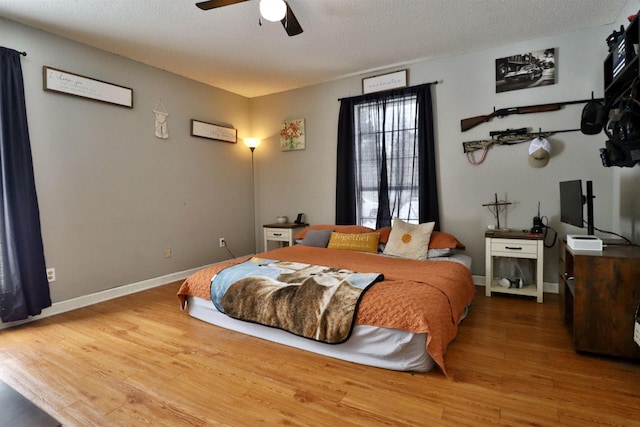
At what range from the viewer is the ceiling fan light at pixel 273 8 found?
2.11 metres

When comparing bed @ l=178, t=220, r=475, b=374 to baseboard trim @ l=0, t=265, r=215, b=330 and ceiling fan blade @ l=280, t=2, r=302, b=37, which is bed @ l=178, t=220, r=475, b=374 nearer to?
baseboard trim @ l=0, t=265, r=215, b=330

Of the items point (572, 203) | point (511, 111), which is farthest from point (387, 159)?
point (572, 203)

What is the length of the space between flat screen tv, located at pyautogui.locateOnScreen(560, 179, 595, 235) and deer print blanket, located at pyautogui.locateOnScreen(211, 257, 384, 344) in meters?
1.60

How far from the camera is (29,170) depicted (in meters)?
2.73

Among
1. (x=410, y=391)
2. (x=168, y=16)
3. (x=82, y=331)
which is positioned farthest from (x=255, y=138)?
(x=410, y=391)

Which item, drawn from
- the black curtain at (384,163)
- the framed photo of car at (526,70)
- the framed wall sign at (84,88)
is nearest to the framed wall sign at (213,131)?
the framed wall sign at (84,88)

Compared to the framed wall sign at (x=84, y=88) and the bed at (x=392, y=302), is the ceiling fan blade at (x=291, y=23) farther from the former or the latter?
the framed wall sign at (x=84, y=88)

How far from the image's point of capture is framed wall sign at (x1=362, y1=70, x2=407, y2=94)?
3.86 m

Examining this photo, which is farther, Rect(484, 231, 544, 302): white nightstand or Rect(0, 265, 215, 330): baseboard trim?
Rect(484, 231, 544, 302): white nightstand

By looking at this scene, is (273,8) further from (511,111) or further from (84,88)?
(511,111)

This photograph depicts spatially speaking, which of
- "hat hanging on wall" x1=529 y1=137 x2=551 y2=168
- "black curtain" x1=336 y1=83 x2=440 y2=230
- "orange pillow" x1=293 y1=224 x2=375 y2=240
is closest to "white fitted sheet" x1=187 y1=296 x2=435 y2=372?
"orange pillow" x1=293 y1=224 x2=375 y2=240

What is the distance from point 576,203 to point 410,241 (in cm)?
137

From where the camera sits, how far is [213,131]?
4418 mm

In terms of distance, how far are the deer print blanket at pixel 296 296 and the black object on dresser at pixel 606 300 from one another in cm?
121
